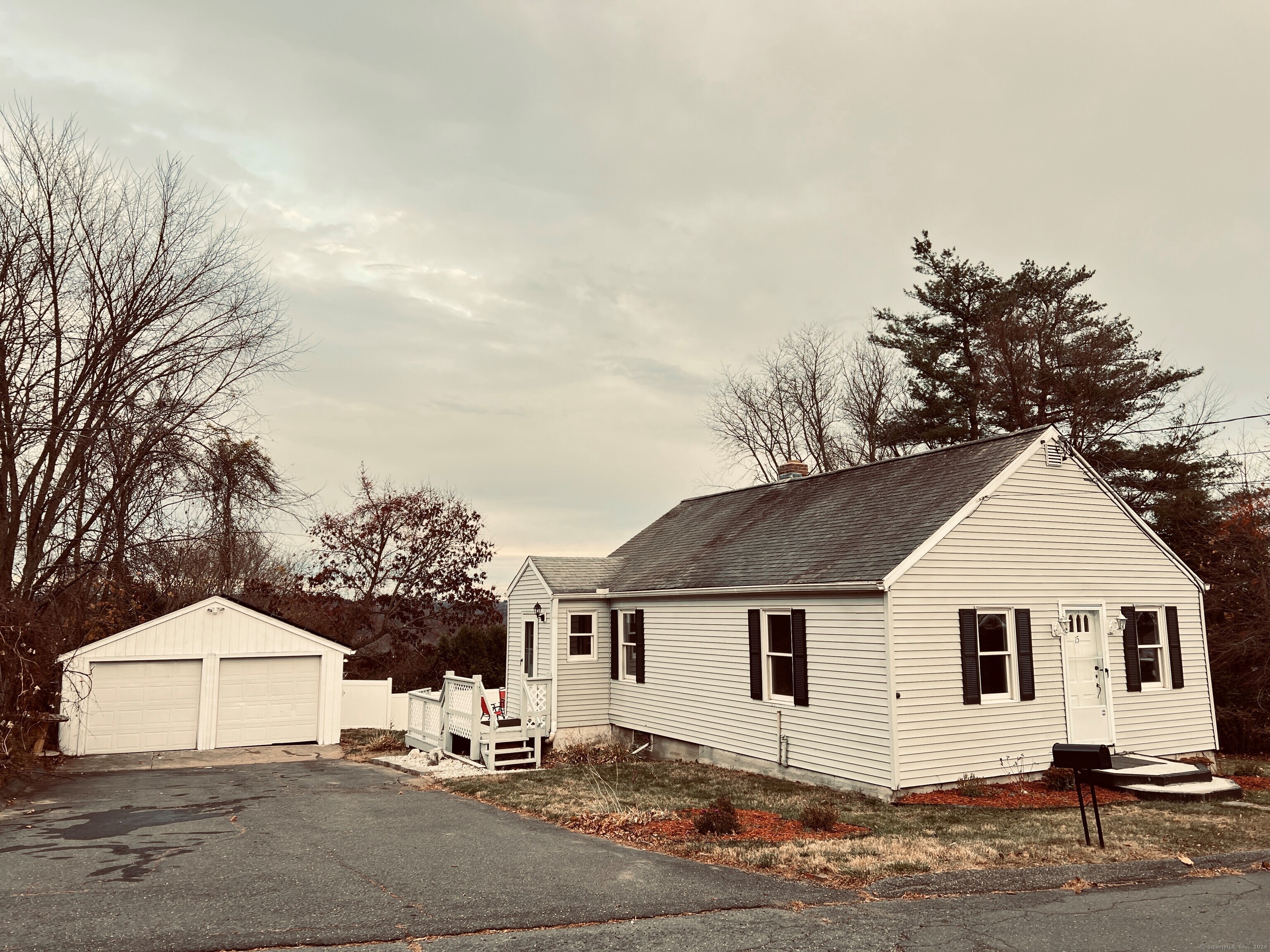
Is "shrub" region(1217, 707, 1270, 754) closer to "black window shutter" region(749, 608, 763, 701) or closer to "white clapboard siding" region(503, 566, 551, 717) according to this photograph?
"black window shutter" region(749, 608, 763, 701)

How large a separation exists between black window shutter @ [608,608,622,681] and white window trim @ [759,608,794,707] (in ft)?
17.3

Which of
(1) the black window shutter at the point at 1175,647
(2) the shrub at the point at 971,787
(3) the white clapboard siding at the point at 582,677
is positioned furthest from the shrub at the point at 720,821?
(1) the black window shutter at the point at 1175,647

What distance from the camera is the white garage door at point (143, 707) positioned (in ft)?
60.0

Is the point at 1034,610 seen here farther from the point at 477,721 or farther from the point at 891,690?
the point at 477,721

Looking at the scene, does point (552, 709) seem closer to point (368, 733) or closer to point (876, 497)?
point (368, 733)

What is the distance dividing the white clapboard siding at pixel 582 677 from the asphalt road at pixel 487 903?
27.2ft

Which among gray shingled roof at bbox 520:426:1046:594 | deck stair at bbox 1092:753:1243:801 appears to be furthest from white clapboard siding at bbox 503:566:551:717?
deck stair at bbox 1092:753:1243:801

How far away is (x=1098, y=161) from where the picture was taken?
1773 cm

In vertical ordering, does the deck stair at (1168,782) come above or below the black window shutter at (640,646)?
below

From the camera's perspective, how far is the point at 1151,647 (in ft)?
48.5

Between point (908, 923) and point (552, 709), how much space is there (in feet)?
41.6

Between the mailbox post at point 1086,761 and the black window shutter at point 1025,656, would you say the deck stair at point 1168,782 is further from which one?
the mailbox post at point 1086,761

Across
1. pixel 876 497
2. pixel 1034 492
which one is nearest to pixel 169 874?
pixel 876 497

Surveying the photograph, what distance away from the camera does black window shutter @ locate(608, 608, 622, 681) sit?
1911 cm
